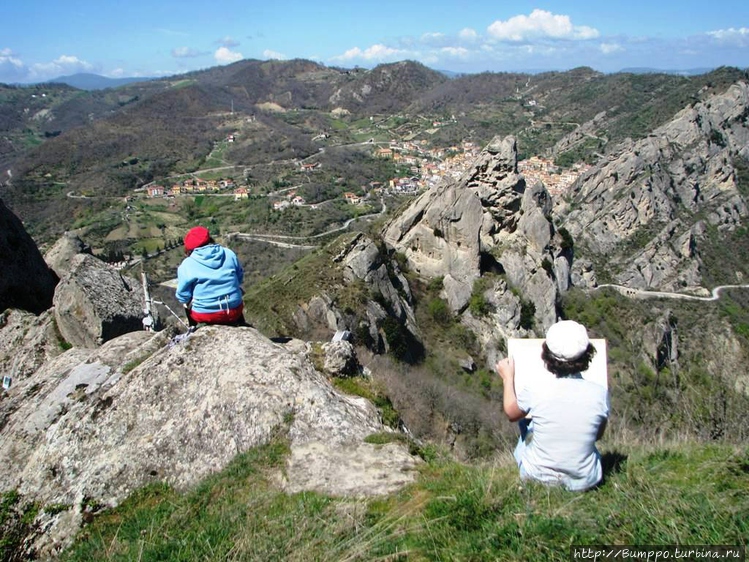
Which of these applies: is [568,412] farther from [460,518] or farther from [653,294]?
[653,294]

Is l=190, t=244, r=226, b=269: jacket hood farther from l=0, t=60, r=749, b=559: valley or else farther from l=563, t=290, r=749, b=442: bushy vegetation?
l=563, t=290, r=749, b=442: bushy vegetation

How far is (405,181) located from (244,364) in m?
113

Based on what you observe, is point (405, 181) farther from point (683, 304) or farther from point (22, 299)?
point (22, 299)

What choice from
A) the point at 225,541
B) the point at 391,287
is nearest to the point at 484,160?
the point at 391,287

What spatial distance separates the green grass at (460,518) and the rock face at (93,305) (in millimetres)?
6024

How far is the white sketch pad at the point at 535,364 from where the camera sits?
148 inches

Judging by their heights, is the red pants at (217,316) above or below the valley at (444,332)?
above

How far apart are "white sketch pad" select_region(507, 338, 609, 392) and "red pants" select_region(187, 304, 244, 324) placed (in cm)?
433

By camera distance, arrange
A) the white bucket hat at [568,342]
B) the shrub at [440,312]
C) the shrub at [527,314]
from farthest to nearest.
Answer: the shrub at [527,314] → the shrub at [440,312] → the white bucket hat at [568,342]

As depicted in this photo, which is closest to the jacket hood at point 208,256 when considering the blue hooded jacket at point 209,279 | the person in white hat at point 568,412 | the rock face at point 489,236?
the blue hooded jacket at point 209,279

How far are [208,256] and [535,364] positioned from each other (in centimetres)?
439

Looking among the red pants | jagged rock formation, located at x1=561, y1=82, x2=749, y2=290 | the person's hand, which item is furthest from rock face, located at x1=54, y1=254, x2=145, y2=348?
jagged rock formation, located at x1=561, y1=82, x2=749, y2=290

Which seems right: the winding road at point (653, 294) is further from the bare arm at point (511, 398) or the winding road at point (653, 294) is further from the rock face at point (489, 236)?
the bare arm at point (511, 398)

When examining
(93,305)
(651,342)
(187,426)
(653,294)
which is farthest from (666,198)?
(187,426)
